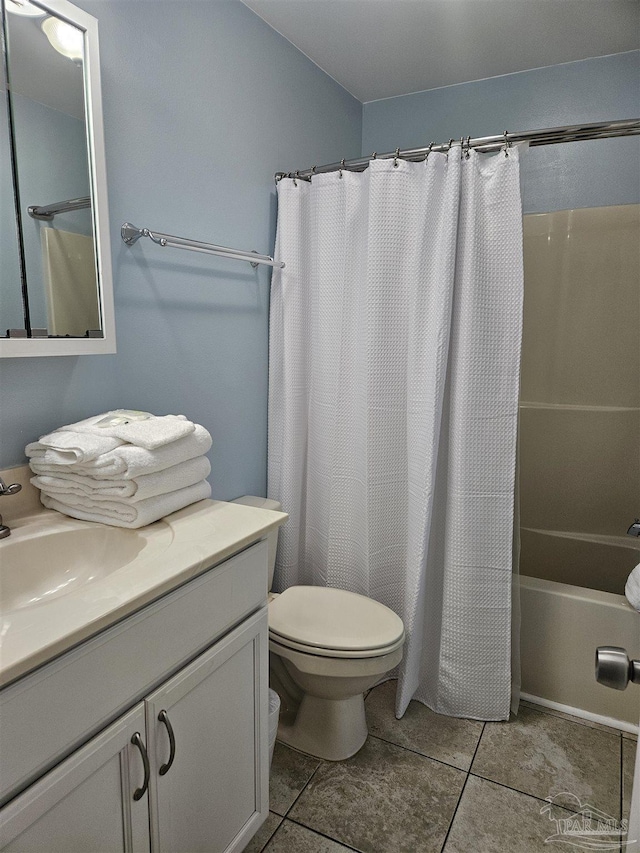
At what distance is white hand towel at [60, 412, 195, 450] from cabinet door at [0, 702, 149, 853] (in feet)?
1.77

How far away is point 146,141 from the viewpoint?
1.57 meters

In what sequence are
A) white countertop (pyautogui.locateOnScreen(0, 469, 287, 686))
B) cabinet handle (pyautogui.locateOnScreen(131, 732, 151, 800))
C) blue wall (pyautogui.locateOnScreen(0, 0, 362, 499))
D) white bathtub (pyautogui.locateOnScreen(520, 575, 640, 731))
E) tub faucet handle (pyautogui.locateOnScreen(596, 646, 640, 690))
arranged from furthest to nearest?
white bathtub (pyautogui.locateOnScreen(520, 575, 640, 731)), blue wall (pyautogui.locateOnScreen(0, 0, 362, 499)), cabinet handle (pyautogui.locateOnScreen(131, 732, 151, 800)), white countertop (pyautogui.locateOnScreen(0, 469, 287, 686)), tub faucet handle (pyautogui.locateOnScreen(596, 646, 640, 690))

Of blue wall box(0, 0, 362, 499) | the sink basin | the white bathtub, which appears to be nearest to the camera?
the sink basin

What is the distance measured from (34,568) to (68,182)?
2.88ft

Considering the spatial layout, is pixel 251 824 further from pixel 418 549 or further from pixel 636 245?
pixel 636 245

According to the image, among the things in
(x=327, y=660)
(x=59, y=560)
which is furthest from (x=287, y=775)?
(x=59, y=560)

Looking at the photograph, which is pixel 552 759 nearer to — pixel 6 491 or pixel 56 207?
pixel 6 491

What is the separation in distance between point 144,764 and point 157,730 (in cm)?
6

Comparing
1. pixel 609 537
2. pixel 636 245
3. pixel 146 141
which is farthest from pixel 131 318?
pixel 609 537

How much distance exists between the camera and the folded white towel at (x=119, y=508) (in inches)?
49.8

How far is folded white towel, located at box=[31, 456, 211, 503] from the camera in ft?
4.10

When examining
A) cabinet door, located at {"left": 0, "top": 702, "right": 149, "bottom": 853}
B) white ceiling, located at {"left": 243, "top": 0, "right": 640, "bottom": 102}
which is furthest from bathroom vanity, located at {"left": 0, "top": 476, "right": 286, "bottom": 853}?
white ceiling, located at {"left": 243, "top": 0, "right": 640, "bottom": 102}

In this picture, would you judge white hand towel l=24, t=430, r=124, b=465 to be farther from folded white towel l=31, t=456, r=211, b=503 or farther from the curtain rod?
the curtain rod

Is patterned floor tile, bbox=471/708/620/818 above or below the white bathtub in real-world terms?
below
